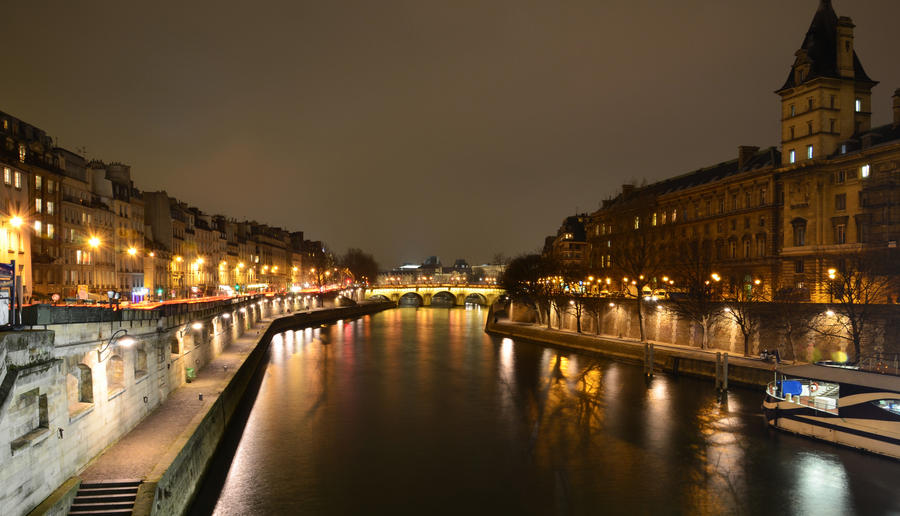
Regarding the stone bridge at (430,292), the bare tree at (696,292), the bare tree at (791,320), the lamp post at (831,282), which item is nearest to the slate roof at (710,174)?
the bare tree at (696,292)

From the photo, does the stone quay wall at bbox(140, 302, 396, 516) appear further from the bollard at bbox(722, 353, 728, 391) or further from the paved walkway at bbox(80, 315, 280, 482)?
the bollard at bbox(722, 353, 728, 391)

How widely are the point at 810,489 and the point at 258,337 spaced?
124 ft

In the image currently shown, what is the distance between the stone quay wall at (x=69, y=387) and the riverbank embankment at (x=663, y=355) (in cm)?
2845

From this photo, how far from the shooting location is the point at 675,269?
174ft

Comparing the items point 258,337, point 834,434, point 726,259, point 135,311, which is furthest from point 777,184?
point 135,311

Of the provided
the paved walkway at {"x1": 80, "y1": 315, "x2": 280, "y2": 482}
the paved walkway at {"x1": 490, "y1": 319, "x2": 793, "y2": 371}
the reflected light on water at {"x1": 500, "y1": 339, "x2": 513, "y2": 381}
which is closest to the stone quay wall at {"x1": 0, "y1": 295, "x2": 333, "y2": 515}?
the paved walkway at {"x1": 80, "y1": 315, "x2": 280, "y2": 482}

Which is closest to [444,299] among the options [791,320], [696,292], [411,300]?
[411,300]

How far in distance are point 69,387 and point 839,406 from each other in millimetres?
25592

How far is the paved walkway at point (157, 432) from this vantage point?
1424 cm

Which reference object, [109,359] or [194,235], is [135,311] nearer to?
[109,359]

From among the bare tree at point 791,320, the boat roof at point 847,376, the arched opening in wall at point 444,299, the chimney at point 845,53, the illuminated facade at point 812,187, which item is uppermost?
the chimney at point 845,53

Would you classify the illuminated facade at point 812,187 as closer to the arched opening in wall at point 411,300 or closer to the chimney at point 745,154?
the chimney at point 745,154

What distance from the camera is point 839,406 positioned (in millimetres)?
23641

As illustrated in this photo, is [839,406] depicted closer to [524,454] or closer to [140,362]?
[524,454]
